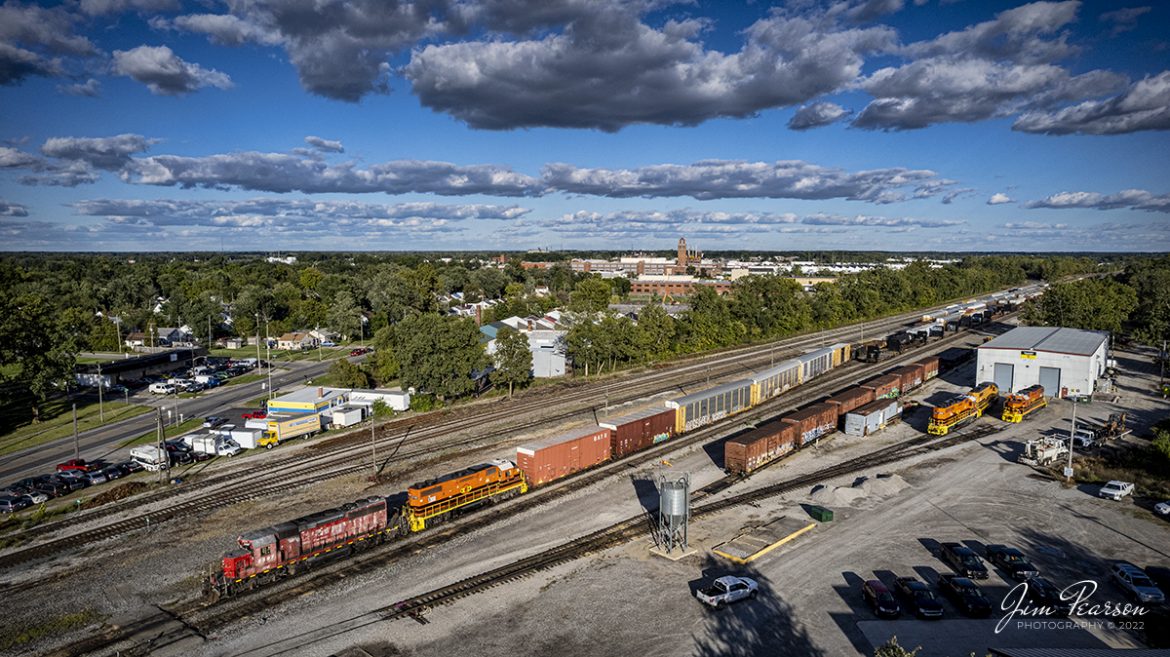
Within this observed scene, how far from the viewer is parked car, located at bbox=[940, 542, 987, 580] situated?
1129 inches

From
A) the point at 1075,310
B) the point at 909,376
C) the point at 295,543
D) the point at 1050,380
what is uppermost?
the point at 1075,310

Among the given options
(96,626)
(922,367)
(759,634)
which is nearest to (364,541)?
(96,626)

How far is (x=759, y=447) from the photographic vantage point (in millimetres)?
42688

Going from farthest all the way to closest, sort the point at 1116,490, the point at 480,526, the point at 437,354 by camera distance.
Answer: the point at 437,354
the point at 1116,490
the point at 480,526

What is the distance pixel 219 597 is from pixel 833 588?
88.3ft

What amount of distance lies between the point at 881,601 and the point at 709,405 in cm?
3022

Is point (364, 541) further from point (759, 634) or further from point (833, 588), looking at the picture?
point (833, 588)

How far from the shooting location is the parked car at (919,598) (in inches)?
999

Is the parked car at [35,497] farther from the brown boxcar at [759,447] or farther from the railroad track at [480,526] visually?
the brown boxcar at [759,447]

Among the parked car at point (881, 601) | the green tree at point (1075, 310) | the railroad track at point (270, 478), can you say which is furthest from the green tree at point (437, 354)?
the green tree at point (1075, 310)

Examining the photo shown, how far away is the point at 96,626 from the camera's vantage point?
85.0 feet

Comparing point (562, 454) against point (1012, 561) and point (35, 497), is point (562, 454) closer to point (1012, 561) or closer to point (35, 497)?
point (1012, 561)

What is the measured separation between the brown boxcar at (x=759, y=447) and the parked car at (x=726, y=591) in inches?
579

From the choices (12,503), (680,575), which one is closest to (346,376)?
(12,503)
